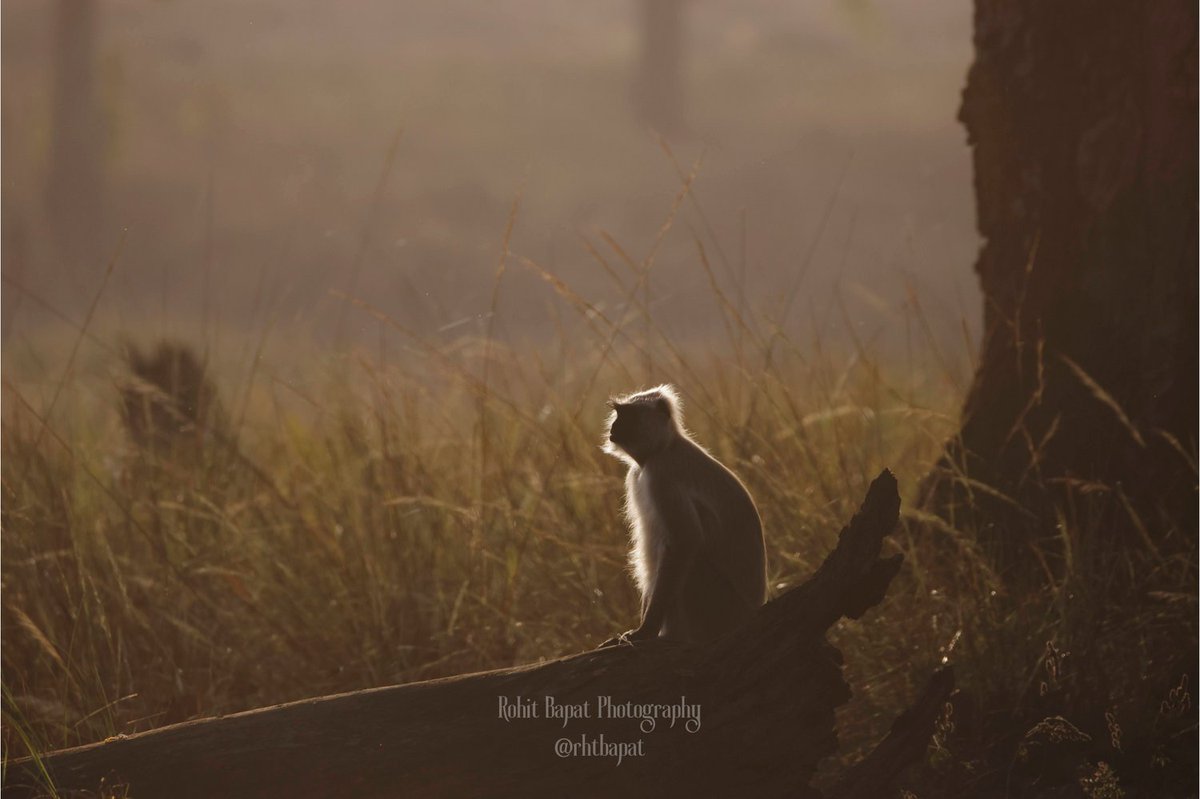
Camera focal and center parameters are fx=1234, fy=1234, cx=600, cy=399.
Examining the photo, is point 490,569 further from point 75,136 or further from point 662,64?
point 662,64

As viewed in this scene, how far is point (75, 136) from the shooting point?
74.9 feet

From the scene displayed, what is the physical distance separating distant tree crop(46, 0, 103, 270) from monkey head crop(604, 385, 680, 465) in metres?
19.5

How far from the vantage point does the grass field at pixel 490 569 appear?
3.75 meters

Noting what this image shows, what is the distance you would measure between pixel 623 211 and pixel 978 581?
18.8 m

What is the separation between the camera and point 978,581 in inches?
163

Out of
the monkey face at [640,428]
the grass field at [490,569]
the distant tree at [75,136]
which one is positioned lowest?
the grass field at [490,569]

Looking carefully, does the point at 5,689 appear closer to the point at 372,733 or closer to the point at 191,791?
the point at 191,791

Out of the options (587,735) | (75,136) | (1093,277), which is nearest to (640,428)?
(587,735)

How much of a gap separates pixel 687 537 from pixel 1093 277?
1.95 meters

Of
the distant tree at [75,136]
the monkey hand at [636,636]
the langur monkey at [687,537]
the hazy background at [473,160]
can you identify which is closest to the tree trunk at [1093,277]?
the langur monkey at [687,537]

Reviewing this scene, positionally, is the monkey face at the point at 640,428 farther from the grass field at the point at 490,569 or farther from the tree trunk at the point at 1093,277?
the tree trunk at the point at 1093,277

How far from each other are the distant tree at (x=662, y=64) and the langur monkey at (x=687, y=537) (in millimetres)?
24198

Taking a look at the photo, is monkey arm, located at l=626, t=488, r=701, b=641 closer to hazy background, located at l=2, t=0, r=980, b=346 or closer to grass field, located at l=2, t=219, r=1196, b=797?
grass field, located at l=2, t=219, r=1196, b=797

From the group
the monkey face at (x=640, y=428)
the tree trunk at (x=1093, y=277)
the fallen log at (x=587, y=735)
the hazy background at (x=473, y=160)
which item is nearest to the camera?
the fallen log at (x=587, y=735)
